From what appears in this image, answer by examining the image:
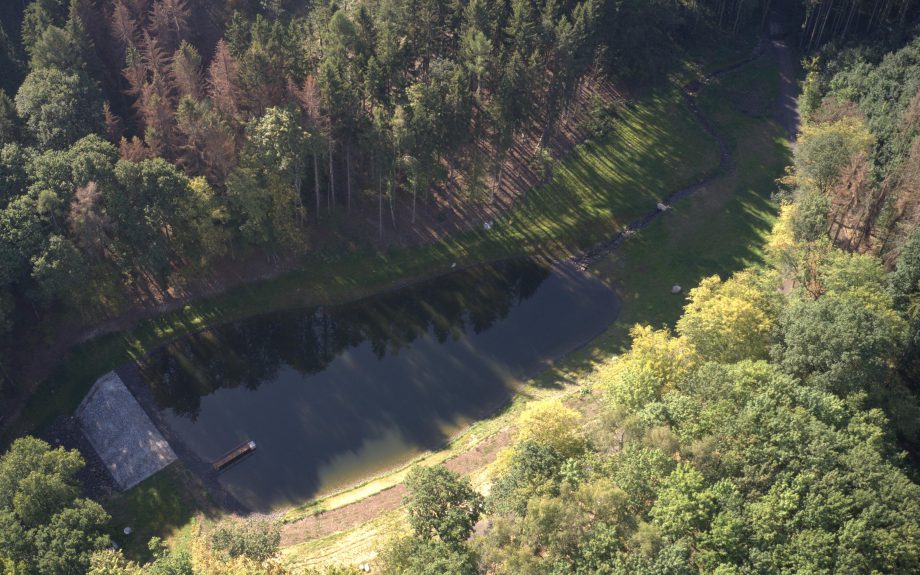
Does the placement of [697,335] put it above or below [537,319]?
above

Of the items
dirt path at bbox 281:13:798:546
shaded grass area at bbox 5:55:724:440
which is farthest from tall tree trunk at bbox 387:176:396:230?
dirt path at bbox 281:13:798:546

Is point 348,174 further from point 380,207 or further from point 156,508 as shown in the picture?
point 156,508

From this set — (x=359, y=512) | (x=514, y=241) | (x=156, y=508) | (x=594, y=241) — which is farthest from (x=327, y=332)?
(x=594, y=241)

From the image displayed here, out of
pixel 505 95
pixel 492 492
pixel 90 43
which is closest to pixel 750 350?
pixel 492 492

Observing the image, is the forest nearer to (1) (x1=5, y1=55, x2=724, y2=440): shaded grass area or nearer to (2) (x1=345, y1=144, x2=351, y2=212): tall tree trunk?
(2) (x1=345, y1=144, x2=351, y2=212): tall tree trunk

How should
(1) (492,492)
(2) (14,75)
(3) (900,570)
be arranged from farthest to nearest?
(2) (14,75) → (1) (492,492) → (3) (900,570)

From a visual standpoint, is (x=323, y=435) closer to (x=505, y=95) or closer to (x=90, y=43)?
(x=505, y=95)

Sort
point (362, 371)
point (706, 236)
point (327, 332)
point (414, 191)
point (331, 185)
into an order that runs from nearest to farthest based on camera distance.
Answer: point (362, 371) < point (327, 332) < point (414, 191) < point (331, 185) < point (706, 236)
